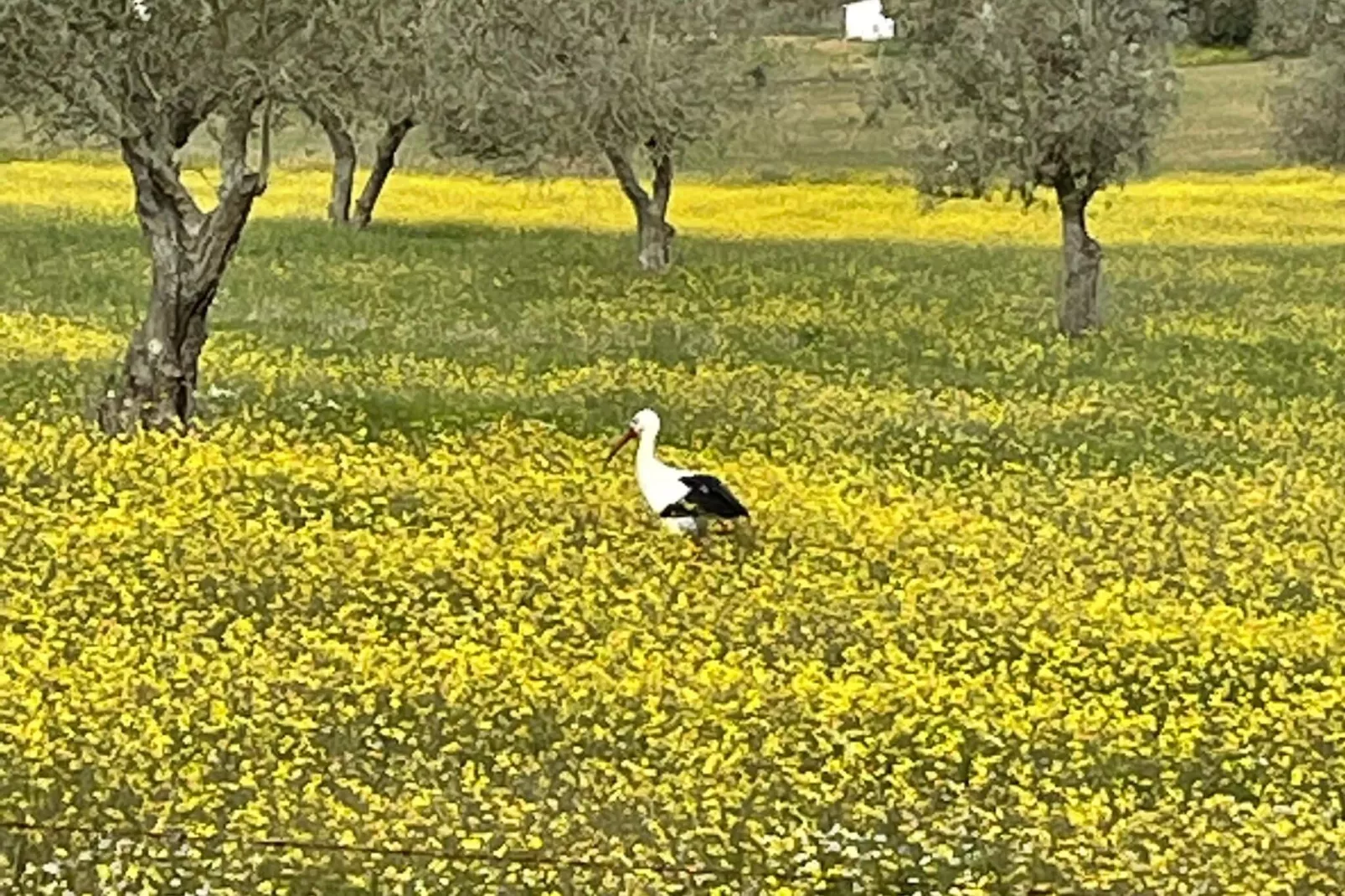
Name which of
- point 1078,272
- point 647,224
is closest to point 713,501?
point 1078,272

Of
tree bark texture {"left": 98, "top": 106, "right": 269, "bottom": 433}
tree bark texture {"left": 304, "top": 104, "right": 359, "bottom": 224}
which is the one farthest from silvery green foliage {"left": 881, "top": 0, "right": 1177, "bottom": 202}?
tree bark texture {"left": 304, "top": 104, "right": 359, "bottom": 224}

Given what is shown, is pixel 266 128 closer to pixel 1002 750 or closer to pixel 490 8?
pixel 1002 750

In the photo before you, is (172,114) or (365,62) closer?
(172,114)

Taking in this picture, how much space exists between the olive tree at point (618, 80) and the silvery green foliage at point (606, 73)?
0.02 metres

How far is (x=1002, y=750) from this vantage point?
48.5 ft

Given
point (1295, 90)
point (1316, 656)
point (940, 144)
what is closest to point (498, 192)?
point (1295, 90)

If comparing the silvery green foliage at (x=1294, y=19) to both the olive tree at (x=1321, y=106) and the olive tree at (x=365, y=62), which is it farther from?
the olive tree at (x=365, y=62)

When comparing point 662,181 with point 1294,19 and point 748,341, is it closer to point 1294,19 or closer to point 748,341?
point 748,341

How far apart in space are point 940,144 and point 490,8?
1186 cm

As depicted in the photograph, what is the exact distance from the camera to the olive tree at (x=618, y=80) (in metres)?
49.1

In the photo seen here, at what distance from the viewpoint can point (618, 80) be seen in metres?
49.1

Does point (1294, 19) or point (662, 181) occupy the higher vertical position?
point (1294, 19)

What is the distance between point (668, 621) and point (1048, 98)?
23.1 meters

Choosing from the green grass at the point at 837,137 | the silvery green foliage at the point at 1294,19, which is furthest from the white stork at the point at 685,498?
the green grass at the point at 837,137
